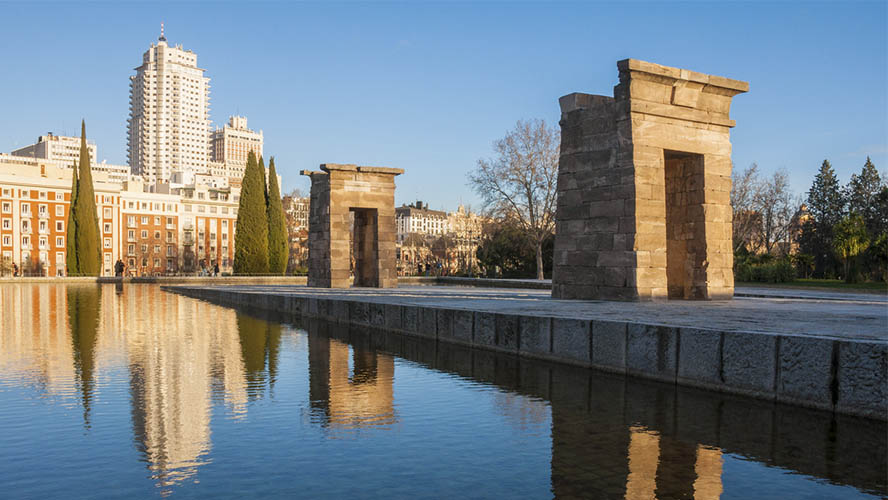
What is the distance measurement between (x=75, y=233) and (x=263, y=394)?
65.9 metres

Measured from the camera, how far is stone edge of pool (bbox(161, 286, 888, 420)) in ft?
22.6

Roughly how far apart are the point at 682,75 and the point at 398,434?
1246cm

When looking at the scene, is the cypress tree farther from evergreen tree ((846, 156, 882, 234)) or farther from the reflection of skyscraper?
evergreen tree ((846, 156, 882, 234))

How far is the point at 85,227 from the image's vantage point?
66562mm

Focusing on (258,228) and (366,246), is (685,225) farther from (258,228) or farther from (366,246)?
(258,228)

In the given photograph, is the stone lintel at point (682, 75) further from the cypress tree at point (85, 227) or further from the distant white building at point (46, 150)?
the distant white building at point (46, 150)

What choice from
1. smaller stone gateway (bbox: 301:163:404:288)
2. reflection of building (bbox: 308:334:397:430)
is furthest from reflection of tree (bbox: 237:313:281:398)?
smaller stone gateway (bbox: 301:163:404:288)

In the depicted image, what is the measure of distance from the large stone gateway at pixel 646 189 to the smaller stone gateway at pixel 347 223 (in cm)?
1346

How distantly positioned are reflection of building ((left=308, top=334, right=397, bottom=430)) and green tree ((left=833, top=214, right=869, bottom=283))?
1118 inches

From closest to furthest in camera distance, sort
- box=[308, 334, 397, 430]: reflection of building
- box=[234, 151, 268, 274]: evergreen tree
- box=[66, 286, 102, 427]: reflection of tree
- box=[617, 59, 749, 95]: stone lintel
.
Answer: box=[308, 334, 397, 430]: reflection of building, box=[66, 286, 102, 427]: reflection of tree, box=[617, 59, 749, 95]: stone lintel, box=[234, 151, 268, 274]: evergreen tree

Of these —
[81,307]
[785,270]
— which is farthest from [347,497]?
[785,270]

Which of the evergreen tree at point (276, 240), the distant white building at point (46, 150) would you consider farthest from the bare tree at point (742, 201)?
the distant white building at point (46, 150)

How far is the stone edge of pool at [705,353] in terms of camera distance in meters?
6.90

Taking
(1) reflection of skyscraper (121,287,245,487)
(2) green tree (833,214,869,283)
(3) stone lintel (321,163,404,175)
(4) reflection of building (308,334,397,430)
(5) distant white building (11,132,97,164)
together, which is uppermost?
(5) distant white building (11,132,97,164)
